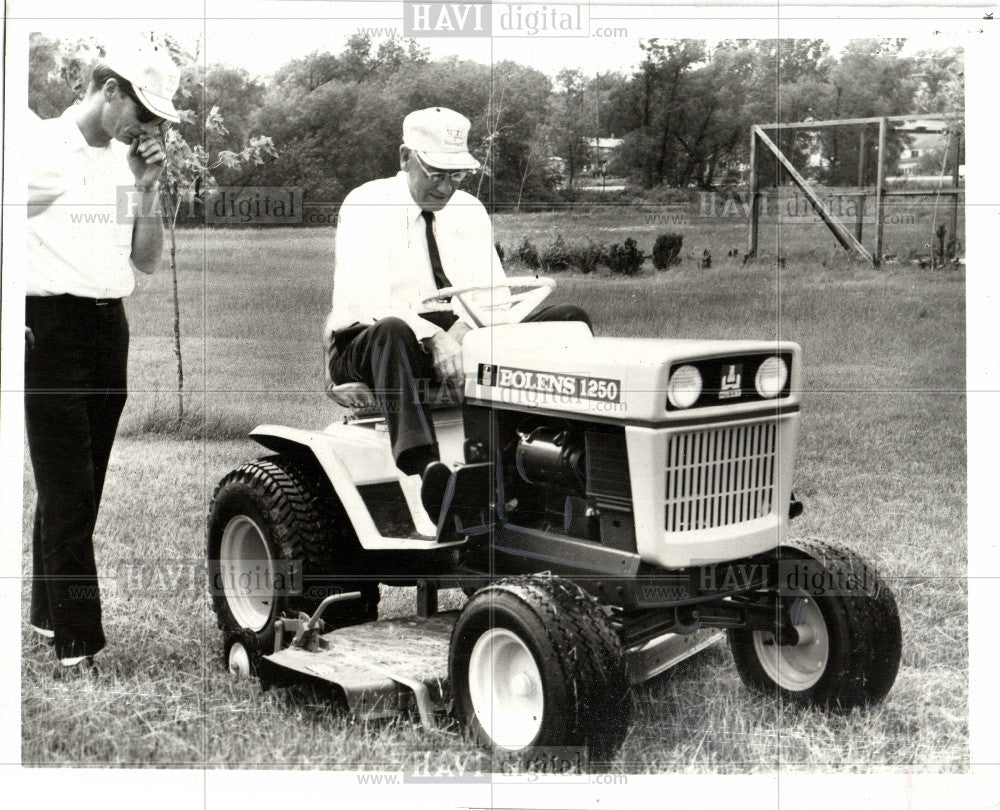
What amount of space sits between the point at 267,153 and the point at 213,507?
4.45ft

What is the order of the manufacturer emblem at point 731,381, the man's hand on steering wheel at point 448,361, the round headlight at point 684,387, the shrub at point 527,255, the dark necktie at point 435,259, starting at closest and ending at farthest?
the round headlight at point 684,387, the manufacturer emblem at point 731,381, the man's hand on steering wheel at point 448,361, the dark necktie at point 435,259, the shrub at point 527,255

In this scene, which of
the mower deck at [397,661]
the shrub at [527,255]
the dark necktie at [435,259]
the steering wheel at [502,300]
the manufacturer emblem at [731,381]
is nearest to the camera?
the manufacturer emblem at [731,381]

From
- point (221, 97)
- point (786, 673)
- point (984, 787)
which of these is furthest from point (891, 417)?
point (221, 97)

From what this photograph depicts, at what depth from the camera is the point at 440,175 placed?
3568 mm

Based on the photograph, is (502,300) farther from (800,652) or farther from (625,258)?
(800,652)

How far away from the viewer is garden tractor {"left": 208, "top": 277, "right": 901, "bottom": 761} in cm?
285

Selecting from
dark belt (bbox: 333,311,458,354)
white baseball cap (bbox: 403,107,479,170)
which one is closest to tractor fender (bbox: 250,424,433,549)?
dark belt (bbox: 333,311,458,354)

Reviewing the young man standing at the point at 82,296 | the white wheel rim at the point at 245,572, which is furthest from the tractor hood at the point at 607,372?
the young man standing at the point at 82,296

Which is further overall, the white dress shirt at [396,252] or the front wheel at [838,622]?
the white dress shirt at [396,252]

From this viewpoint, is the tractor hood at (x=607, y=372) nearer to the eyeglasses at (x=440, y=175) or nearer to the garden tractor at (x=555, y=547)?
the garden tractor at (x=555, y=547)

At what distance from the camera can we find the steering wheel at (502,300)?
3396mm

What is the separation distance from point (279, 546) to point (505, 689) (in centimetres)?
102

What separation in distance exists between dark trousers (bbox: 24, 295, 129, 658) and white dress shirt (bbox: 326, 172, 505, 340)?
0.87 metres

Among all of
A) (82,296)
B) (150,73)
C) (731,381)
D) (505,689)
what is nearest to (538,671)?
(505,689)
